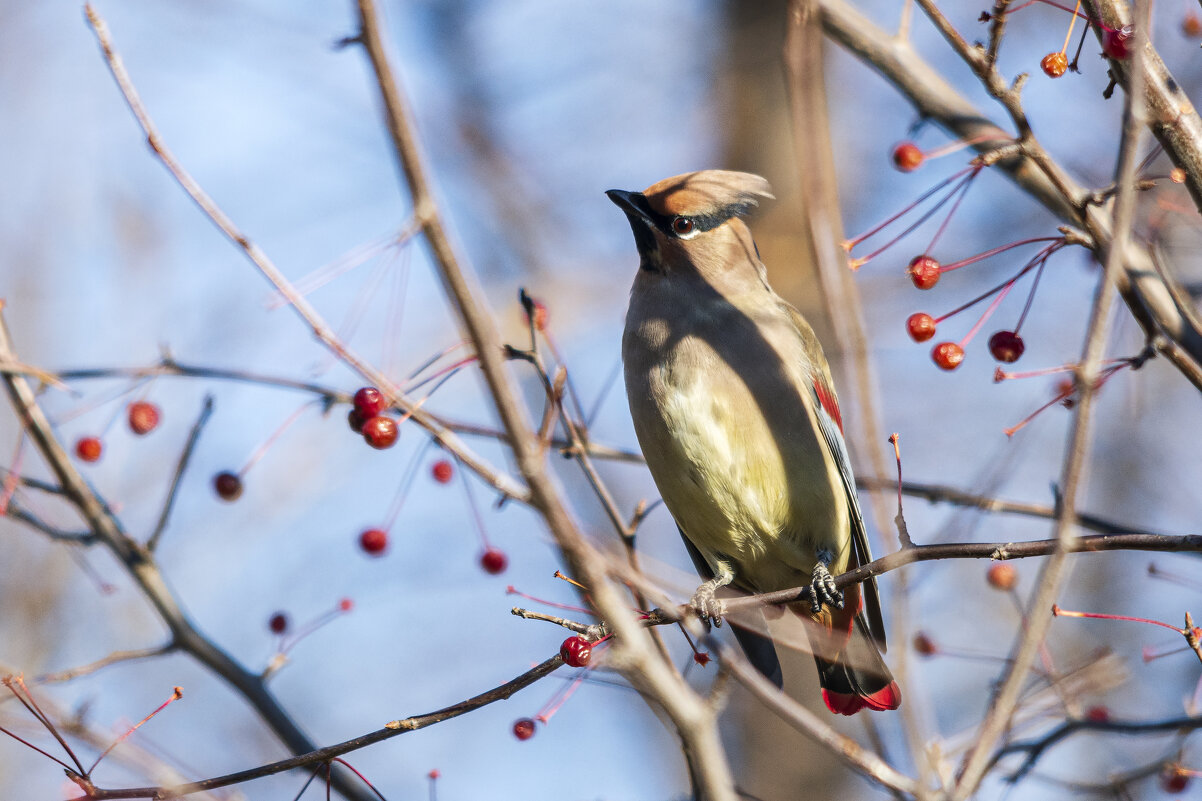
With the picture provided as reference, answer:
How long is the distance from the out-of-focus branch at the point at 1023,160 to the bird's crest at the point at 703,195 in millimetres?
616

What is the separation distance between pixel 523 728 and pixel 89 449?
5.36 feet

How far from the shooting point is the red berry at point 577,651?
8.38ft

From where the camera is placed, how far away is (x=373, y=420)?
9.65ft

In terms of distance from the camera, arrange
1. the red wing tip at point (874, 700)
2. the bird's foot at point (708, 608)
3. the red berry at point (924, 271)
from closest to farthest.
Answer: the red berry at point (924, 271), the bird's foot at point (708, 608), the red wing tip at point (874, 700)

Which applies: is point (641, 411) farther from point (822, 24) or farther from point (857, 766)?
point (857, 766)

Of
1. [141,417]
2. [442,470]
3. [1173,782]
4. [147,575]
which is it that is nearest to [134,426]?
[141,417]

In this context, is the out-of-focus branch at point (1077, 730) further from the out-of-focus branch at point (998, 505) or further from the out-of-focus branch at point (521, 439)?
the out-of-focus branch at point (521, 439)

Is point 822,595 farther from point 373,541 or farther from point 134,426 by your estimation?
point 134,426

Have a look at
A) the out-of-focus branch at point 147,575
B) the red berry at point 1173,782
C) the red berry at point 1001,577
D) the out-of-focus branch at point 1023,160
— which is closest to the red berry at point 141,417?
the out-of-focus branch at point 147,575

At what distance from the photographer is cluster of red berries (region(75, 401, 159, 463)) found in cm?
352

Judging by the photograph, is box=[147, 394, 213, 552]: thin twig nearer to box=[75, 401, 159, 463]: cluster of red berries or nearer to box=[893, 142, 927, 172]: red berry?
box=[75, 401, 159, 463]: cluster of red berries

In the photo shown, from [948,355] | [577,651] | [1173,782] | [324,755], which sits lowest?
[324,755]

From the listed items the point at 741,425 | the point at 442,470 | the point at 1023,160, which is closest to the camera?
the point at 1023,160

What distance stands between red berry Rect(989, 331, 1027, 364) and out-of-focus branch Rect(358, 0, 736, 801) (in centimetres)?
173
